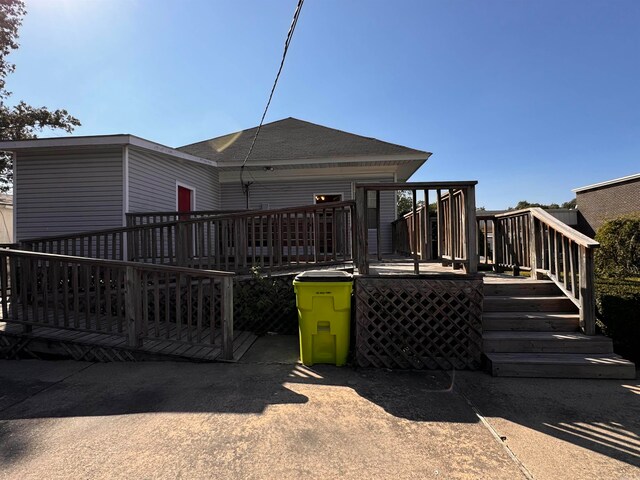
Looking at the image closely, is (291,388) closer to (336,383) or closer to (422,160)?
(336,383)

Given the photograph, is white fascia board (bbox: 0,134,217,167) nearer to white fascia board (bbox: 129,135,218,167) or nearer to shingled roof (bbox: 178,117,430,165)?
white fascia board (bbox: 129,135,218,167)

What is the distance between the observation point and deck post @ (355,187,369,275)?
161 inches

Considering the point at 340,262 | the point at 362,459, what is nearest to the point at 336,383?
the point at 362,459

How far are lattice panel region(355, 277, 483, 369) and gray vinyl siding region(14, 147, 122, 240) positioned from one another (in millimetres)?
6243

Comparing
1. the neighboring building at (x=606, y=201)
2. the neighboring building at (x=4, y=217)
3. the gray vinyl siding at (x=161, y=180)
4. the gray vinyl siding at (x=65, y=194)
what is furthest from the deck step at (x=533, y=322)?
the neighboring building at (x=4, y=217)

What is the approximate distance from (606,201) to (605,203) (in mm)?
136

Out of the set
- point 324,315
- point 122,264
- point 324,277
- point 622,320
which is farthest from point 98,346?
point 622,320

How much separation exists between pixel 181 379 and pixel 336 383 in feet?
5.31

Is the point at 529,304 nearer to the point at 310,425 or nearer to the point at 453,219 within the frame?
the point at 453,219

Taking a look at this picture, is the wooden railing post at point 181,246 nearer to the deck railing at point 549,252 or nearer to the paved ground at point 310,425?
the paved ground at point 310,425

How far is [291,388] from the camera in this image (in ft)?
10.8

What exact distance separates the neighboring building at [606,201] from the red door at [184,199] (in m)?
17.2

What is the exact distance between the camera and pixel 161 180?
27.2 ft

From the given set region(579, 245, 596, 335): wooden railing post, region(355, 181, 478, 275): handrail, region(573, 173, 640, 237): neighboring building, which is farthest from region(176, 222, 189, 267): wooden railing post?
region(573, 173, 640, 237): neighboring building
